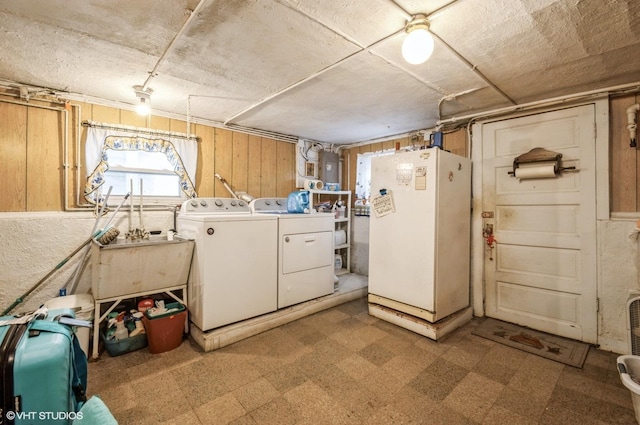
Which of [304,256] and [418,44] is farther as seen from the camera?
[304,256]

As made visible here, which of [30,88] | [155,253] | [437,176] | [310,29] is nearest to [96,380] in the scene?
[155,253]

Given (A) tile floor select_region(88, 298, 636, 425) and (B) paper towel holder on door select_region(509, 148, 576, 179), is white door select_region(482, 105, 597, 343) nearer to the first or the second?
(B) paper towel holder on door select_region(509, 148, 576, 179)

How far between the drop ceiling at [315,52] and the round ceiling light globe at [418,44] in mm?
102

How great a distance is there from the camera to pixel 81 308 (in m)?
2.07

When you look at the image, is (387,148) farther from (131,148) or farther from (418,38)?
(131,148)

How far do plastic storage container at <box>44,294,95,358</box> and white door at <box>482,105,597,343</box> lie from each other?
145 inches

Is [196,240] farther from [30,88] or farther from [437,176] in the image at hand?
[437,176]

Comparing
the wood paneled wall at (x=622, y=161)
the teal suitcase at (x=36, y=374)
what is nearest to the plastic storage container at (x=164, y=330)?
the teal suitcase at (x=36, y=374)

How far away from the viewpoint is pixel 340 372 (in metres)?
1.97

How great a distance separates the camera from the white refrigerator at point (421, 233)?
8.09 ft

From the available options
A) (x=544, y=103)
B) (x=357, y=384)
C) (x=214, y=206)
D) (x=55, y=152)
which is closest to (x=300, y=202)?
(x=214, y=206)

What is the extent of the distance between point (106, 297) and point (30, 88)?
1890mm

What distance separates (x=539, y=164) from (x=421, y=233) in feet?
4.24

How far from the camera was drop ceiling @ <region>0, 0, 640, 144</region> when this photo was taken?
141 cm
